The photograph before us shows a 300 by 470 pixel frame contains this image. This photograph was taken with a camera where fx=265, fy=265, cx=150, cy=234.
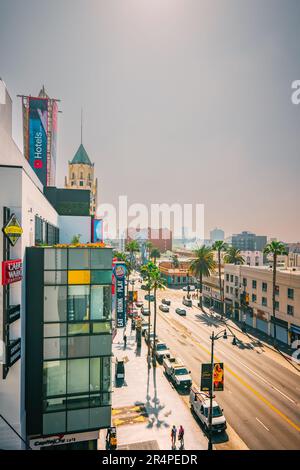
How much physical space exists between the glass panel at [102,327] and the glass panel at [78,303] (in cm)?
80

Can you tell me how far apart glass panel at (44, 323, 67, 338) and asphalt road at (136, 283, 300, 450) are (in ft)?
53.8

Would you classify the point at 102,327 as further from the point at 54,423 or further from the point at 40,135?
the point at 40,135

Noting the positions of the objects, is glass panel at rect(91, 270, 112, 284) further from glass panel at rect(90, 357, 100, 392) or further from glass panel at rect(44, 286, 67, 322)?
glass panel at rect(90, 357, 100, 392)

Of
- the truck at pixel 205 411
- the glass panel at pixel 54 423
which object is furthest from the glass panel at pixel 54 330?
the truck at pixel 205 411

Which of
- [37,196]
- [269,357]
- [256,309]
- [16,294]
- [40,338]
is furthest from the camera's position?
[256,309]

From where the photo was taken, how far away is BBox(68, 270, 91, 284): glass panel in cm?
1675

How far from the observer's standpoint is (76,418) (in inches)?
658

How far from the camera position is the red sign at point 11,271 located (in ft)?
42.0

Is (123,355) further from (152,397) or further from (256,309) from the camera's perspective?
(256,309)

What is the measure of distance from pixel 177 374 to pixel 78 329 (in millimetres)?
17616

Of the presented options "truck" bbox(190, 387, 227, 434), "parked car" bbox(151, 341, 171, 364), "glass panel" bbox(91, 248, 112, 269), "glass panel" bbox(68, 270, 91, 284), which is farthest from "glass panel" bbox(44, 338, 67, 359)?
"parked car" bbox(151, 341, 171, 364)

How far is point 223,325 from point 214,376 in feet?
105

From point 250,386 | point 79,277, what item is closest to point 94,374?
point 79,277
